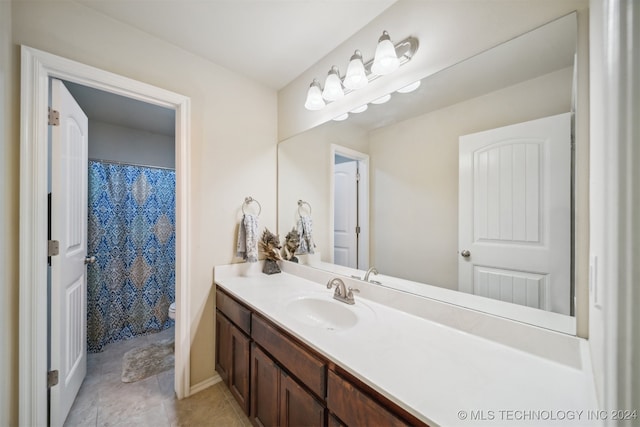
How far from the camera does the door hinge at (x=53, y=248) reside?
1286 mm

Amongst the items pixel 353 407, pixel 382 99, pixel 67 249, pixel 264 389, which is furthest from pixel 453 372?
pixel 67 249

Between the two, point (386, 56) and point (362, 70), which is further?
point (362, 70)

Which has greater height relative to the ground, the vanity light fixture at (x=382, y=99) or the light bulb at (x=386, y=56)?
the light bulb at (x=386, y=56)

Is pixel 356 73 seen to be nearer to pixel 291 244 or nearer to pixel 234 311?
pixel 291 244

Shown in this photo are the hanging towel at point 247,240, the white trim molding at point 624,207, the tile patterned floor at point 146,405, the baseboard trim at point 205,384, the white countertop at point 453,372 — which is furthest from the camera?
the hanging towel at point 247,240

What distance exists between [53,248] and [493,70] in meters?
2.27

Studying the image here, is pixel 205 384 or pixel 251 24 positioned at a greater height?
pixel 251 24

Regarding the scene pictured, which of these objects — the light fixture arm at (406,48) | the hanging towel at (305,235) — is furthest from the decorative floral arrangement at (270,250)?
the light fixture arm at (406,48)

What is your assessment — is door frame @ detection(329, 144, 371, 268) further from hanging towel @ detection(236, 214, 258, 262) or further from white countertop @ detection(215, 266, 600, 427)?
hanging towel @ detection(236, 214, 258, 262)

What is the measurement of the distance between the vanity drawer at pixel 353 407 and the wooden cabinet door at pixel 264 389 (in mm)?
356

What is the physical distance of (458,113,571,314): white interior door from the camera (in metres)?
0.84

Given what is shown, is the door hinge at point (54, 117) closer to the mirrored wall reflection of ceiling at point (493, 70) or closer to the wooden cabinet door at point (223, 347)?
the wooden cabinet door at point (223, 347)

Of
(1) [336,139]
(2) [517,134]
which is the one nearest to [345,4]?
(1) [336,139]

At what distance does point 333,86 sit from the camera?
1.49 m
